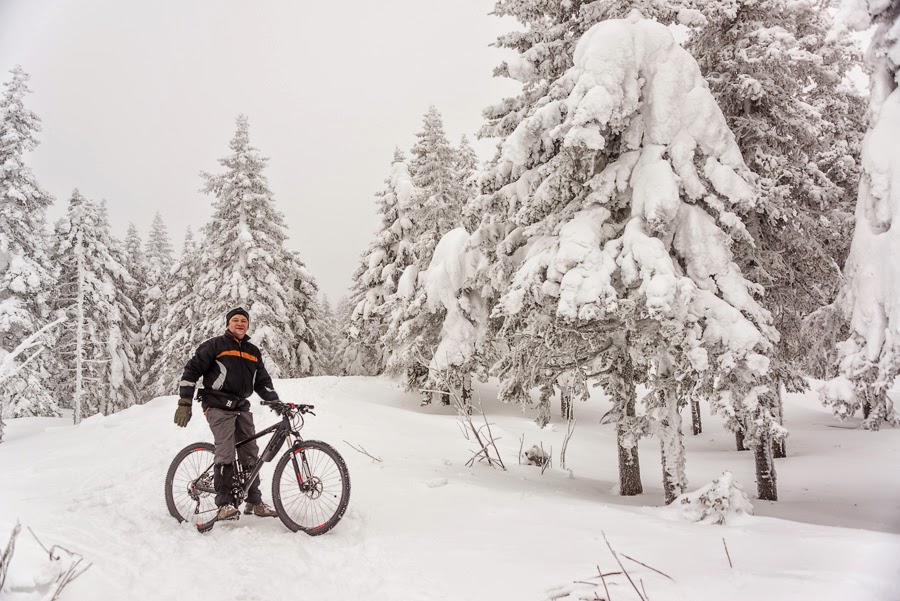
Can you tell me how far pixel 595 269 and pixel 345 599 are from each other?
560 centimetres

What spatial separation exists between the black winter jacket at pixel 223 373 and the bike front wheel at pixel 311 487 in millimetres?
881

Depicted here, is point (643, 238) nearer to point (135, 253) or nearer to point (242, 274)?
point (242, 274)

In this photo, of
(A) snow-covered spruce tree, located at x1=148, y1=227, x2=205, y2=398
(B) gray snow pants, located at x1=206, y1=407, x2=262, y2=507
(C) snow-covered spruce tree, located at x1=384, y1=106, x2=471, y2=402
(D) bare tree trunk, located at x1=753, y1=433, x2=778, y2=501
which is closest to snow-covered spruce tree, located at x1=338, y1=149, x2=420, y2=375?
(C) snow-covered spruce tree, located at x1=384, y1=106, x2=471, y2=402

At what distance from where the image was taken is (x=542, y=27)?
10539mm

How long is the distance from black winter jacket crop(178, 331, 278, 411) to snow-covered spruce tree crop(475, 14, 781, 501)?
13.7ft

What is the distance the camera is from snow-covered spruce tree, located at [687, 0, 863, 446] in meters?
10.8

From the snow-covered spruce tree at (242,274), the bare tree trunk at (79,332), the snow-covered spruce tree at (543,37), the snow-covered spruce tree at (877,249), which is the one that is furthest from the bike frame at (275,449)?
the bare tree trunk at (79,332)

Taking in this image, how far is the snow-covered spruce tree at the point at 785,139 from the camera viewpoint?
10.8 metres

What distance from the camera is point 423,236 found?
23.0 metres

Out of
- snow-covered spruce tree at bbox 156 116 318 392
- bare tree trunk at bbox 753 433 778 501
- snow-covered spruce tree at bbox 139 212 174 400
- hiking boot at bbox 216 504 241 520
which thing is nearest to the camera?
hiking boot at bbox 216 504 241 520

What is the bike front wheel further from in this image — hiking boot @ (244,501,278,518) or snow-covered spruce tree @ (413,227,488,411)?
snow-covered spruce tree @ (413,227,488,411)

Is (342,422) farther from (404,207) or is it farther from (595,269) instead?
(404,207)

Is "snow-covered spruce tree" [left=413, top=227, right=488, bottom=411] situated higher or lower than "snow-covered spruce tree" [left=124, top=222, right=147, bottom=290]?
lower

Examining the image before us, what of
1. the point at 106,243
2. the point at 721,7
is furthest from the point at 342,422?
the point at 106,243
